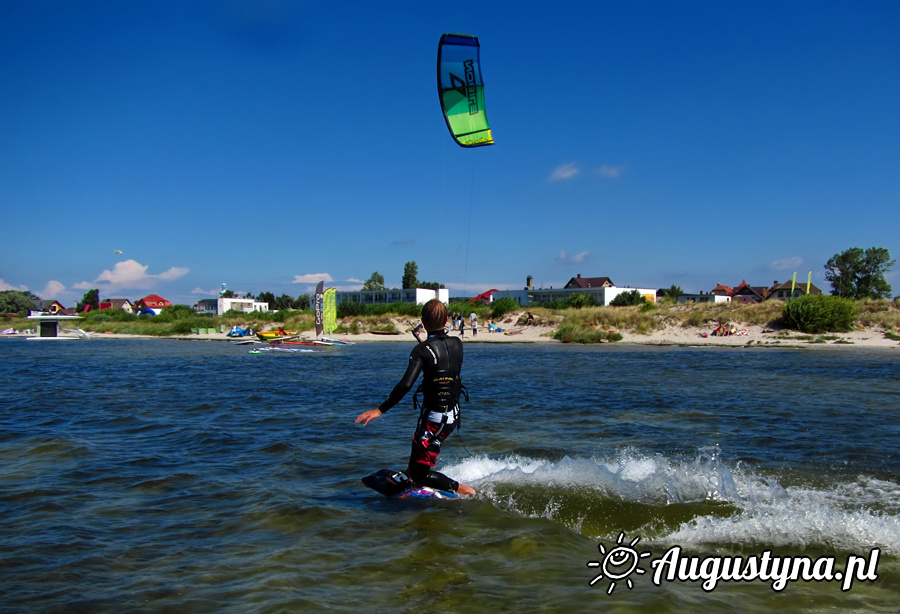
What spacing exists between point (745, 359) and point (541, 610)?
2793 cm

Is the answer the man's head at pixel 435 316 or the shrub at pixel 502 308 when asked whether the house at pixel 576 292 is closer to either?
the shrub at pixel 502 308

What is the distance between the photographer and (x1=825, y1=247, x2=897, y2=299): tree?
78375mm

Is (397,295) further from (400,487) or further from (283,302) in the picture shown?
(400,487)

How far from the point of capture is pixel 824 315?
1554 inches

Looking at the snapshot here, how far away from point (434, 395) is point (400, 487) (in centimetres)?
119

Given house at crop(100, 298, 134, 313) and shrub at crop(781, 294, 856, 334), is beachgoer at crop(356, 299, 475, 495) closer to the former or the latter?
shrub at crop(781, 294, 856, 334)

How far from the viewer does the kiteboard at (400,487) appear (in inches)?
262

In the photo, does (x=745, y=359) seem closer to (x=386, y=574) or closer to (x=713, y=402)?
(x=713, y=402)

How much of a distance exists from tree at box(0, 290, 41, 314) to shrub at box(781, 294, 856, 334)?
124814mm

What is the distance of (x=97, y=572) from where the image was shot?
15.9ft

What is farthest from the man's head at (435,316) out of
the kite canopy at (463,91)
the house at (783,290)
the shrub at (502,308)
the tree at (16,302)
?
the tree at (16,302)

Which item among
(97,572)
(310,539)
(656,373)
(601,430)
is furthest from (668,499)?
(656,373)

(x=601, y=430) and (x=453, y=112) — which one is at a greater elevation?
(x=453, y=112)

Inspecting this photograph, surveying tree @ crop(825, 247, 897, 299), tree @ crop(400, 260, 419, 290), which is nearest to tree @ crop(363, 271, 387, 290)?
tree @ crop(400, 260, 419, 290)
